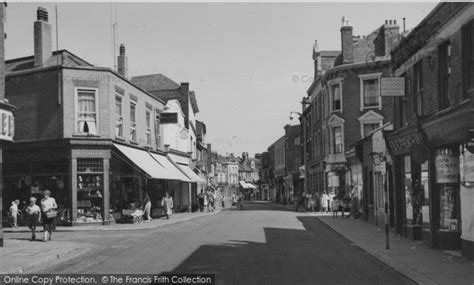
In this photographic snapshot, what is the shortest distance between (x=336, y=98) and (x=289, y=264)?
112ft

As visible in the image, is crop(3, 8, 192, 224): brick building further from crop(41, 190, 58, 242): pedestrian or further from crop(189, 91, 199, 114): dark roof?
crop(189, 91, 199, 114): dark roof

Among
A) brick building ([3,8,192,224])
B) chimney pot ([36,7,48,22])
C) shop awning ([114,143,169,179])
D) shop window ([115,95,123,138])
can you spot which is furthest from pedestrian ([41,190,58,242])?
chimney pot ([36,7,48,22])

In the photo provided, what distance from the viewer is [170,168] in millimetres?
35500

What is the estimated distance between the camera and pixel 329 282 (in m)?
9.84

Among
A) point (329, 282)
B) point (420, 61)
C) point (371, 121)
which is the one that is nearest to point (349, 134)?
point (371, 121)

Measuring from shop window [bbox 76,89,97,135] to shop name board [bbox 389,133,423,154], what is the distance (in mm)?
14567

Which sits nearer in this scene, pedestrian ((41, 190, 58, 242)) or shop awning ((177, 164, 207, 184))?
pedestrian ((41, 190, 58, 242))

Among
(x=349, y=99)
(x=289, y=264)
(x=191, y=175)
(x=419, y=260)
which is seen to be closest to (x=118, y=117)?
(x=191, y=175)

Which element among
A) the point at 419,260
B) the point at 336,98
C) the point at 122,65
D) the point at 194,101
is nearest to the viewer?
the point at 419,260

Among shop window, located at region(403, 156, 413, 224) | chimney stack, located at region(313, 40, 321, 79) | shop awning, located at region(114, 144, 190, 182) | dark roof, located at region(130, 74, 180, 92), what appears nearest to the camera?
shop window, located at region(403, 156, 413, 224)

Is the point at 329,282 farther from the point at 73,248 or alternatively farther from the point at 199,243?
the point at 73,248

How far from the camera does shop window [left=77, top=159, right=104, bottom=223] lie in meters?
26.9

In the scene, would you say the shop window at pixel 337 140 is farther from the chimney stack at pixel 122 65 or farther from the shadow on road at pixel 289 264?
the shadow on road at pixel 289 264

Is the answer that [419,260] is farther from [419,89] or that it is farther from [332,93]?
[332,93]
